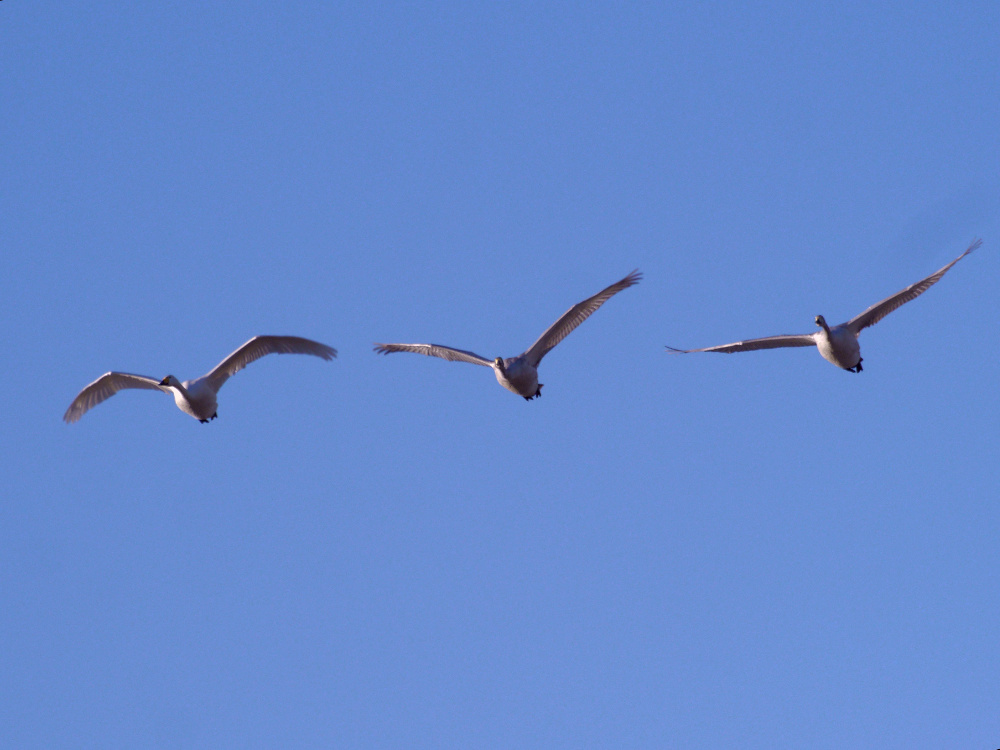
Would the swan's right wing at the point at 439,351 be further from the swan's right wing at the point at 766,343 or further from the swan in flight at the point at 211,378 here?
the swan's right wing at the point at 766,343

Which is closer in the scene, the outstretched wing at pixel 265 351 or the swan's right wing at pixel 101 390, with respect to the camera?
the outstretched wing at pixel 265 351

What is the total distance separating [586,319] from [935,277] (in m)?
8.27

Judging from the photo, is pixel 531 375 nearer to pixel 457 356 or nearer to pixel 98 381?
pixel 457 356

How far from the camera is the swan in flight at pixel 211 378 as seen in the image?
37.3 metres

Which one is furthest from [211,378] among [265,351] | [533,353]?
[533,353]

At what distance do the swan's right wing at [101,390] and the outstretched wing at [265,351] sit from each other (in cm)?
149

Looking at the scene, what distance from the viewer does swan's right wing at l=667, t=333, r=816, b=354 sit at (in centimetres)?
3659

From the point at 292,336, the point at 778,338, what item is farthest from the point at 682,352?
the point at 292,336

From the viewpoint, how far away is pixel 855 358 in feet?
120

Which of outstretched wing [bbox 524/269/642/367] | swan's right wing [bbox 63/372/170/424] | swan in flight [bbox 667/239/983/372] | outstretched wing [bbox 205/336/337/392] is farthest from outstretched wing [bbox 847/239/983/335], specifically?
swan's right wing [bbox 63/372/170/424]

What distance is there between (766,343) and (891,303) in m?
3.30

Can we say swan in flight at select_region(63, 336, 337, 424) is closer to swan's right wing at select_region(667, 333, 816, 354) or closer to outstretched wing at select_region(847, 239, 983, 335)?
swan's right wing at select_region(667, 333, 816, 354)

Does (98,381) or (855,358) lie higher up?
(98,381)

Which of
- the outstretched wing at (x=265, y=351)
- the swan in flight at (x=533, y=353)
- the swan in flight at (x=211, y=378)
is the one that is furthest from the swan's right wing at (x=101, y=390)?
the swan in flight at (x=533, y=353)
